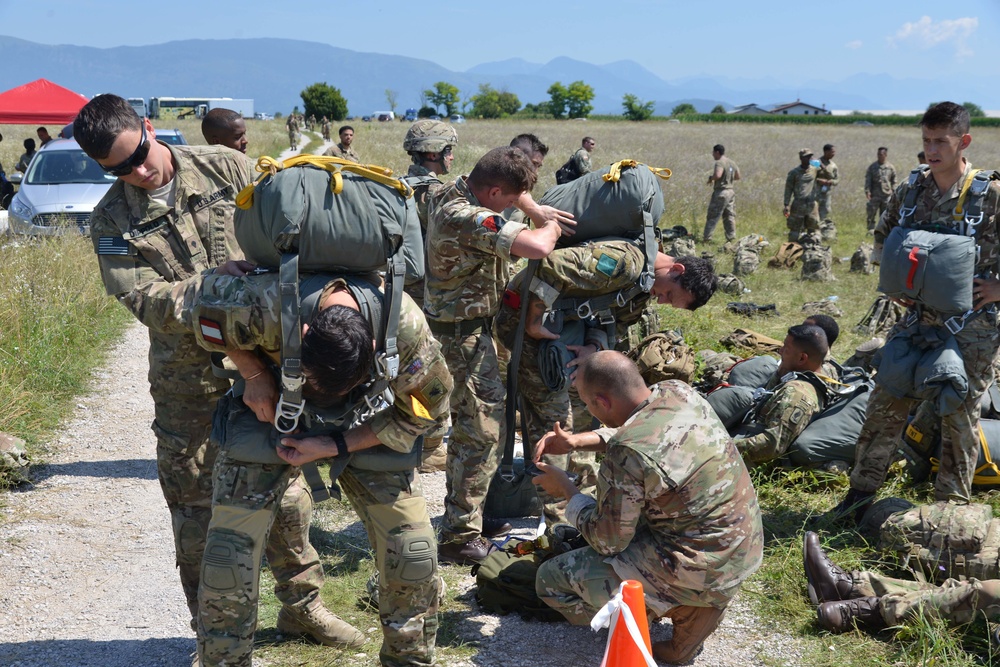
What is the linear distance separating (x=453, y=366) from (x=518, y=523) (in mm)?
1223

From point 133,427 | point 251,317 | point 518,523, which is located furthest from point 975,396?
point 133,427

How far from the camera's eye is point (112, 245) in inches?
125

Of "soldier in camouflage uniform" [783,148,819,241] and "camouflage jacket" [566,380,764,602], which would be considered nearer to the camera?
"camouflage jacket" [566,380,764,602]

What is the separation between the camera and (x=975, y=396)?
4473 millimetres

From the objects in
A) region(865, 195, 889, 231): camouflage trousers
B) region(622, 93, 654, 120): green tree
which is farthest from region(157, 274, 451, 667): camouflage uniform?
region(622, 93, 654, 120): green tree

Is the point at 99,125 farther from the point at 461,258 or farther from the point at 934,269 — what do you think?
the point at 934,269

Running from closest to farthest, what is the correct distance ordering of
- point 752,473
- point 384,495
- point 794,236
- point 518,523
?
point 384,495 → point 518,523 → point 752,473 → point 794,236

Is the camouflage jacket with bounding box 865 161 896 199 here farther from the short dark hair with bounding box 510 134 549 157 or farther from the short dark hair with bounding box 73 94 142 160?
the short dark hair with bounding box 73 94 142 160

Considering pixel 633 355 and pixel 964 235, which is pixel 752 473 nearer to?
pixel 633 355

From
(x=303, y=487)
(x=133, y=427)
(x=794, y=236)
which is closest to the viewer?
(x=303, y=487)

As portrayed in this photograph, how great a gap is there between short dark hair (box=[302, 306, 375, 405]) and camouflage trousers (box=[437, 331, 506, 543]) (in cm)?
174

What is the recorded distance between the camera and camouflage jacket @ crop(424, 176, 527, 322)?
3936mm

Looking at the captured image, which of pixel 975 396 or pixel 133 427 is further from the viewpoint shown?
pixel 133 427

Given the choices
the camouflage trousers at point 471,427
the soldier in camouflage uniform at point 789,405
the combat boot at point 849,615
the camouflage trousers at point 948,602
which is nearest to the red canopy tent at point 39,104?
the camouflage trousers at point 471,427
